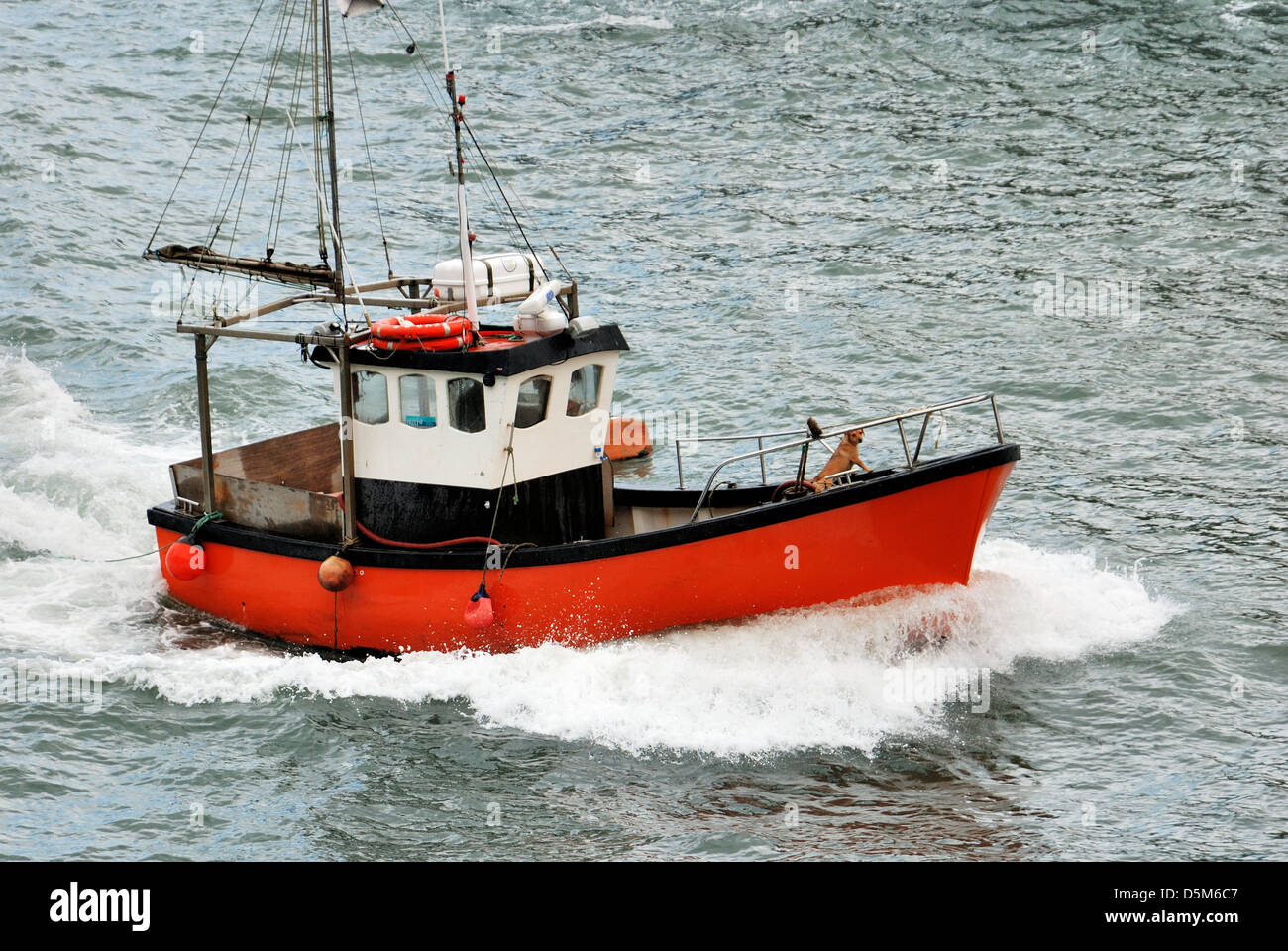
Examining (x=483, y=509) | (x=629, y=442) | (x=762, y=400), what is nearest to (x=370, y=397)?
(x=483, y=509)

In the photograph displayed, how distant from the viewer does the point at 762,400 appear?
22.5 m

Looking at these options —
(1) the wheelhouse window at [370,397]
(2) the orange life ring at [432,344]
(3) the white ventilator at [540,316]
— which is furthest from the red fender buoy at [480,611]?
(3) the white ventilator at [540,316]

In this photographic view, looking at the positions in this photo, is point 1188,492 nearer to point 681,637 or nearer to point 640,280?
point 681,637

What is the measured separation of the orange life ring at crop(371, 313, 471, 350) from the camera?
1395 centimetres

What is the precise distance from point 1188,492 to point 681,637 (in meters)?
8.48

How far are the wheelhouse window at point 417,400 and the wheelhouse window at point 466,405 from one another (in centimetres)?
19

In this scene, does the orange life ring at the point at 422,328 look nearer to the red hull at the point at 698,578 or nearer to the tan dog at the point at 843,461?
the red hull at the point at 698,578

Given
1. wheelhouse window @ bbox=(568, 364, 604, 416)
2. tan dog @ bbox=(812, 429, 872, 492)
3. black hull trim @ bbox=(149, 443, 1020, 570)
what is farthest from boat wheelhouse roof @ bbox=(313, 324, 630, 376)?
tan dog @ bbox=(812, 429, 872, 492)

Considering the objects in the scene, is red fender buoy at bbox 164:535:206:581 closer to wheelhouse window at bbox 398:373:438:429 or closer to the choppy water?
the choppy water

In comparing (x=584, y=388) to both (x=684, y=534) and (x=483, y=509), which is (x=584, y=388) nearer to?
(x=483, y=509)

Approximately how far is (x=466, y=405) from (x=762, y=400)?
9.16 metres

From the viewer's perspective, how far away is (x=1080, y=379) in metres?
22.6

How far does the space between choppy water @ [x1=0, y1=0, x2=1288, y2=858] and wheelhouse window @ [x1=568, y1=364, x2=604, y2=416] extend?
7.93ft
